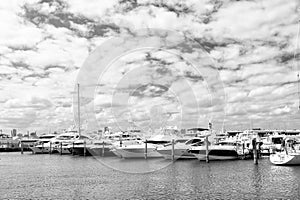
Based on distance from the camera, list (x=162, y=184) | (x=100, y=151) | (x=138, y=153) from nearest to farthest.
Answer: (x=162, y=184)
(x=138, y=153)
(x=100, y=151)

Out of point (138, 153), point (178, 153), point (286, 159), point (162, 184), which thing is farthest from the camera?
point (138, 153)

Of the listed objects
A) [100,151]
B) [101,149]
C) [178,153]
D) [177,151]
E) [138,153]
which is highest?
[177,151]

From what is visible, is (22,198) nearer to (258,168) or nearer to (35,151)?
(258,168)

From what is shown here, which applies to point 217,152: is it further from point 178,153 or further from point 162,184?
point 162,184

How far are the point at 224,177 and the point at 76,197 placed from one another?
18.4m

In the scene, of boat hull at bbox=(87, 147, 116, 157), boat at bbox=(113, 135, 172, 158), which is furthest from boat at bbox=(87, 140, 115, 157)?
boat at bbox=(113, 135, 172, 158)

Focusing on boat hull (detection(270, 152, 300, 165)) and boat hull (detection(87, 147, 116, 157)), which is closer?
boat hull (detection(270, 152, 300, 165))

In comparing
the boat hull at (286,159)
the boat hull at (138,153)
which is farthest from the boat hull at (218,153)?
the boat hull at (138,153)

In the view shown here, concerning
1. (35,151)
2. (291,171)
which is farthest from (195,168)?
(35,151)

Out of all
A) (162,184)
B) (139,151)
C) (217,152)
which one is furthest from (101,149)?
(162,184)

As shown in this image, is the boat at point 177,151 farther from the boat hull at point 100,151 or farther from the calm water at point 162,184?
the boat hull at point 100,151

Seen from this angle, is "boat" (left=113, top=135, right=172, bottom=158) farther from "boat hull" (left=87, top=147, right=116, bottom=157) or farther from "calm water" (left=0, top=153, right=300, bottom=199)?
"calm water" (left=0, top=153, right=300, bottom=199)

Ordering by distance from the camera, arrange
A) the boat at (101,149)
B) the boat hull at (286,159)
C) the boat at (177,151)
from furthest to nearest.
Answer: the boat at (101,149) → the boat at (177,151) → the boat hull at (286,159)

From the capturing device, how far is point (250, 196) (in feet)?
98.9
